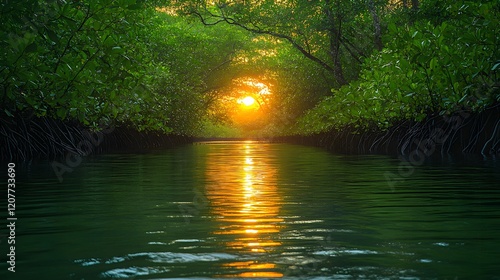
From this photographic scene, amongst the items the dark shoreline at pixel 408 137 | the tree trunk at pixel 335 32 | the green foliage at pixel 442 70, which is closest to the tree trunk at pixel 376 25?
the tree trunk at pixel 335 32

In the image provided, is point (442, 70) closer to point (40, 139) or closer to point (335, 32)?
point (40, 139)

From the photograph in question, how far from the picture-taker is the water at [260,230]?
8.70 ft

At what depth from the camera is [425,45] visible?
12859 millimetres

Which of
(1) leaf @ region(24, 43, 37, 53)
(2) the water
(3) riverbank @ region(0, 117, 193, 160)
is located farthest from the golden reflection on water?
(3) riverbank @ region(0, 117, 193, 160)

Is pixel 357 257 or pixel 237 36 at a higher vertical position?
pixel 237 36

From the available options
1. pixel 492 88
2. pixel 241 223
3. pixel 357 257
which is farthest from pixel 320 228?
pixel 492 88

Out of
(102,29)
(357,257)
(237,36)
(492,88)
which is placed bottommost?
(357,257)

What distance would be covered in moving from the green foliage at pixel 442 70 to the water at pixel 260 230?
4.57 meters

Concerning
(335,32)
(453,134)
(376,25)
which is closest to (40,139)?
(453,134)

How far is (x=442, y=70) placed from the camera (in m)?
12.7

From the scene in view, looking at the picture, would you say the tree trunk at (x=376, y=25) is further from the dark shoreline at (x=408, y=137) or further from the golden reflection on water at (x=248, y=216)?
the golden reflection on water at (x=248, y=216)

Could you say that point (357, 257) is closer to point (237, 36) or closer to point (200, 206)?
point (200, 206)

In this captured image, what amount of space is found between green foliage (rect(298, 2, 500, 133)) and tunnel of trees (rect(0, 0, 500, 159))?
0.08 ft

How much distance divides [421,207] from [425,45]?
8664mm
